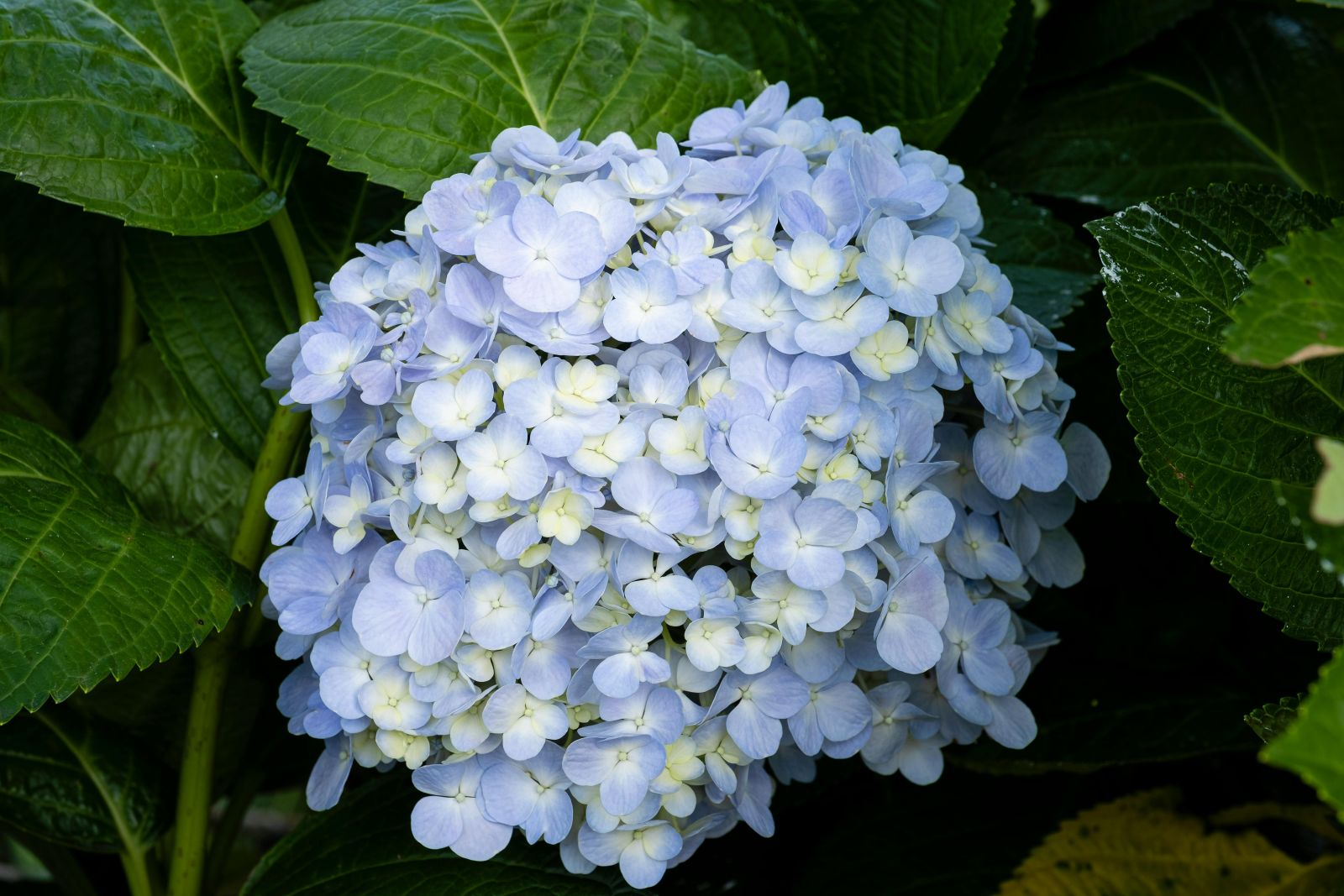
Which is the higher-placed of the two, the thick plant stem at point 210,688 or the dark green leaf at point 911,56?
the dark green leaf at point 911,56

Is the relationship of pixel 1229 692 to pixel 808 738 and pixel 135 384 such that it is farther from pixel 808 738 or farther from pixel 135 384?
pixel 135 384

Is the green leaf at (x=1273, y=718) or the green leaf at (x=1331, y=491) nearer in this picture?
the green leaf at (x=1331, y=491)

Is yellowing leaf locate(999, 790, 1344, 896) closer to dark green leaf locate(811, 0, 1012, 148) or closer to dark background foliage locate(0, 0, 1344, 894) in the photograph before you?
dark background foliage locate(0, 0, 1344, 894)

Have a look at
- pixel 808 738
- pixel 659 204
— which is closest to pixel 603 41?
pixel 659 204

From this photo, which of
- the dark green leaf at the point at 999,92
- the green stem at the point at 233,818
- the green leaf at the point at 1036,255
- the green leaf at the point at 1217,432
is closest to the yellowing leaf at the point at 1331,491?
the green leaf at the point at 1217,432

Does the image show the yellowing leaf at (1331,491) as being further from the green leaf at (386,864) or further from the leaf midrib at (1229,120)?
the leaf midrib at (1229,120)
